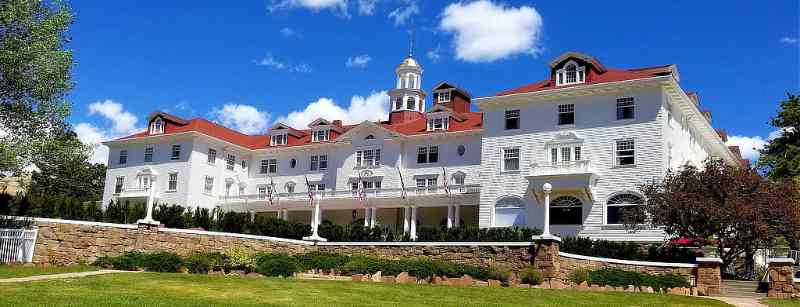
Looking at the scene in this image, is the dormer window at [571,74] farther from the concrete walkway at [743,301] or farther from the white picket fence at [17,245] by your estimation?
the white picket fence at [17,245]

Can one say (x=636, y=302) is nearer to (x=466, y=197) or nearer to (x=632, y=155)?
(x=632, y=155)

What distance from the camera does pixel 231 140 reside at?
190 feet

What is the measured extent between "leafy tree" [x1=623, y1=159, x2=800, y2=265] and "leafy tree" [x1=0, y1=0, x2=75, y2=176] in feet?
74.8

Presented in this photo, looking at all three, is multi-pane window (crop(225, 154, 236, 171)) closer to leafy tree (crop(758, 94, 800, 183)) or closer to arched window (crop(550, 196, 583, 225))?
arched window (crop(550, 196, 583, 225))

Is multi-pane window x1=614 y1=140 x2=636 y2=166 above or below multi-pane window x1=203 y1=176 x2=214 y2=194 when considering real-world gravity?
above

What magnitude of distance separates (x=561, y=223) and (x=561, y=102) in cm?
671

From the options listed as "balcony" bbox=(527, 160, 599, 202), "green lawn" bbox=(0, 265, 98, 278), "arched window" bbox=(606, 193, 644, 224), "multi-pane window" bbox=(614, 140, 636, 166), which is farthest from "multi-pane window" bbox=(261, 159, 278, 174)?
"green lawn" bbox=(0, 265, 98, 278)

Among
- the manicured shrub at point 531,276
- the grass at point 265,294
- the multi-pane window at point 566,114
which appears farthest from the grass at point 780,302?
the multi-pane window at point 566,114

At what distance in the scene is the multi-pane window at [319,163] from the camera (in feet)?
181

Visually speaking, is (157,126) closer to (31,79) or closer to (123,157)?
(123,157)

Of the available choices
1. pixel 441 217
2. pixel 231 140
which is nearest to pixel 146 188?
pixel 231 140

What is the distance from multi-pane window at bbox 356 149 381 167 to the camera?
168 feet

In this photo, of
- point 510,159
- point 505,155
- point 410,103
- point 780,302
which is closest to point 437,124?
point 505,155

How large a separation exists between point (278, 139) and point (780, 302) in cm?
4421
